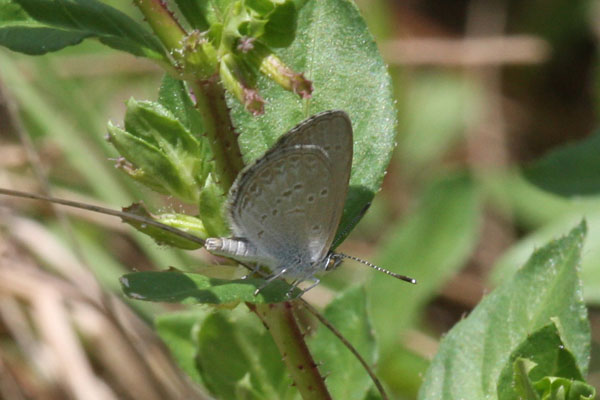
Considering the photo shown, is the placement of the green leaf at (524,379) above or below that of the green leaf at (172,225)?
below

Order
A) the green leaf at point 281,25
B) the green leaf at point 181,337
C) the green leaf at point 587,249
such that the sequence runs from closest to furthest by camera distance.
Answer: the green leaf at point 281,25 → the green leaf at point 181,337 → the green leaf at point 587,249

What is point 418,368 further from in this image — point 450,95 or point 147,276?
point 450,95

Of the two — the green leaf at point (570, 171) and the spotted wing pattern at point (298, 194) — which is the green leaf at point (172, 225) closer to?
the spotted wing pattern at point (298, 194)

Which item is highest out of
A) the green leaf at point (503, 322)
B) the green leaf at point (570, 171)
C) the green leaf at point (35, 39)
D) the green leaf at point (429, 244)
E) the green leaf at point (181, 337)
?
the green leaf at point (429, 244)

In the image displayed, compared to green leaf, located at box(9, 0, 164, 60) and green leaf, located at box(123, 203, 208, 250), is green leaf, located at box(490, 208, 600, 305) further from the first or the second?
green leaf, located at box(9, 0, 164, 60)

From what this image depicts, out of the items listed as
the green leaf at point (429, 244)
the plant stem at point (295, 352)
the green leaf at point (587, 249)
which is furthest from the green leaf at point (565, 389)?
the green leaf at point (429, 244)

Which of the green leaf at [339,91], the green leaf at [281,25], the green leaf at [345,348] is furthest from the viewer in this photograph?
the green leaf at [345,348]

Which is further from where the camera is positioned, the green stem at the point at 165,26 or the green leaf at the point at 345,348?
the green leaf at the point at 345,348
